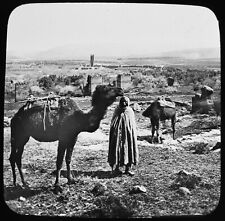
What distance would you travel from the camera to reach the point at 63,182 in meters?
2.31

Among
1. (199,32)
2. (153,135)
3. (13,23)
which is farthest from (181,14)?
(13,23)

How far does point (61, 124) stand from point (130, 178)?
0.42 meters

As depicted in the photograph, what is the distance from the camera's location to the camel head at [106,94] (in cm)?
228

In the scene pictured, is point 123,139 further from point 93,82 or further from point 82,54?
point 82,54

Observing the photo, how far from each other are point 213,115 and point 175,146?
9.4 inches

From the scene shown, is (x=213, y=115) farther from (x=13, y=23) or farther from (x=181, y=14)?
(x=13, y=23)

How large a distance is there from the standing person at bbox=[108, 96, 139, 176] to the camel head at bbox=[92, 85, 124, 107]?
Answer: 0.04 meters

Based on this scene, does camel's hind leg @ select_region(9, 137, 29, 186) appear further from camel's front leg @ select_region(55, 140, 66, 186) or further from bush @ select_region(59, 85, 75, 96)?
bush @ select_region(59, 85, 75, 96)

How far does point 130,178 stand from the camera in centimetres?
231

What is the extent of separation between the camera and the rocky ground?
7.42ft

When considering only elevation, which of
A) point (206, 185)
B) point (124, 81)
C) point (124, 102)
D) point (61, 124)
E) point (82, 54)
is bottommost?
point (206, 185)

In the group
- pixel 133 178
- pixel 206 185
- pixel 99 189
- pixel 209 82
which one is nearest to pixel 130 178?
pixel 133 178

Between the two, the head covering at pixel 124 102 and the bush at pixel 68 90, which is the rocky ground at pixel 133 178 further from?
the bush at pixel 68 90

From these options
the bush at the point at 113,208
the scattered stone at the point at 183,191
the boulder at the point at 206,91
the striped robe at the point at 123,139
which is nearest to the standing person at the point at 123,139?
the striped robe at the point at 123,139
